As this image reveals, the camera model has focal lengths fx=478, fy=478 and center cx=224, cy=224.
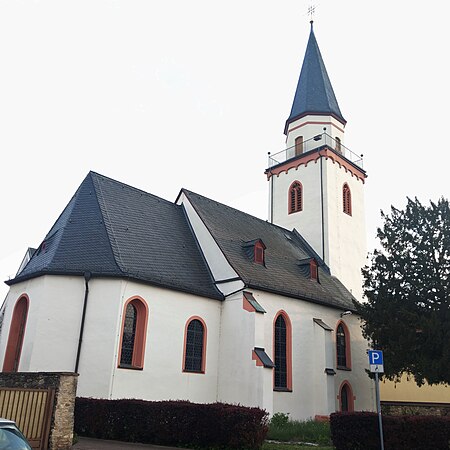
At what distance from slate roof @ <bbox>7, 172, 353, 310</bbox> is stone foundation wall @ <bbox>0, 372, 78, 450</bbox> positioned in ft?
19.0

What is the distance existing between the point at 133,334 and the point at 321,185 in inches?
634

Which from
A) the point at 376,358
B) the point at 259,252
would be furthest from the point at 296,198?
the point at 376,358

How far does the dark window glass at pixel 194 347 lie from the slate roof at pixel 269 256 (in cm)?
265

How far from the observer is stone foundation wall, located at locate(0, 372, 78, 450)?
10398 mm

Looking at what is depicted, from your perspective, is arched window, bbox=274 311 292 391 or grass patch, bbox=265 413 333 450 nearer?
grass patch, bbox=265 413 333 450

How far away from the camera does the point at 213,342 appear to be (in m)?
19.2

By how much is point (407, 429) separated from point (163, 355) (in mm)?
A: 9087

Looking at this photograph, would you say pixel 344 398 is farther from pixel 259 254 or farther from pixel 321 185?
pixel 321 185

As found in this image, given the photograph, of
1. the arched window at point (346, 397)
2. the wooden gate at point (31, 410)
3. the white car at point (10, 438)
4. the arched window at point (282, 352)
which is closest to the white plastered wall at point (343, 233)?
the arched window at point (346, 397)

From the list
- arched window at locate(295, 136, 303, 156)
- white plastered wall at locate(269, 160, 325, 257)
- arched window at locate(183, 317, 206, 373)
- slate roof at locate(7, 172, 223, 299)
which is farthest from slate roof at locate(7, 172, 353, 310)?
arched window at locate(295, 136, 303, 156)

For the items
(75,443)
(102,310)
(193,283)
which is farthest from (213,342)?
(75,443)

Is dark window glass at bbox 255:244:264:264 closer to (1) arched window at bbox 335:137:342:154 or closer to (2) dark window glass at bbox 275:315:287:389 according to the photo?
(2) dark window glass at bbox 275:315:287:389

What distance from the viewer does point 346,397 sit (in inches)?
902

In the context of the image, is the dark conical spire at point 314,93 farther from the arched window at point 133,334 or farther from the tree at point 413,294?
the arched window at point 133,334
